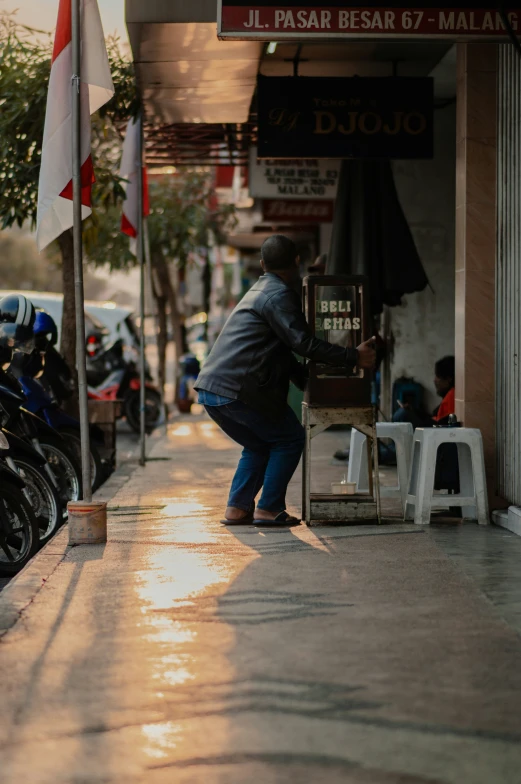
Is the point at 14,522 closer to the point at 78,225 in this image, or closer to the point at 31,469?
the point at 31,469

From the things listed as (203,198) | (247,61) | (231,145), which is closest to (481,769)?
(247,61)

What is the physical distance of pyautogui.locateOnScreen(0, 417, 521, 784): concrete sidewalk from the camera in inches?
141

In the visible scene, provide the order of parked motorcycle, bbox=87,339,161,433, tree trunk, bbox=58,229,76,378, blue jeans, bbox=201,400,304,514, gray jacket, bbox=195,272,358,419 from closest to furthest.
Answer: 1. gray jacket, bbox=195,272,358,419
2. blue jeans, bbox=201,400,304,514
3. tree trunk, bbox=58,229,76,378
4. parked motorcycle, bbox=87,339,161,433

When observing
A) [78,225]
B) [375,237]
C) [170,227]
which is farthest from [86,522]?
[170,227]

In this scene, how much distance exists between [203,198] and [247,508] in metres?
17.7

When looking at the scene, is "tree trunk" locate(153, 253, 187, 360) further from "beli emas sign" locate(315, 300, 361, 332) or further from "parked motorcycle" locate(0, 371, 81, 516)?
"beli emas sign" locate(315, 300, 361, 332)

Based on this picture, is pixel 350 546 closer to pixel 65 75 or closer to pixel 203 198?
pixel 65 75

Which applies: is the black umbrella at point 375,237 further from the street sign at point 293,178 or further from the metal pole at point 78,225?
the metal pole at point 78,225

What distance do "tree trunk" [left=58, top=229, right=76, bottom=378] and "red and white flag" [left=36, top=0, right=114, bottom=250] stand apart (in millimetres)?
5342

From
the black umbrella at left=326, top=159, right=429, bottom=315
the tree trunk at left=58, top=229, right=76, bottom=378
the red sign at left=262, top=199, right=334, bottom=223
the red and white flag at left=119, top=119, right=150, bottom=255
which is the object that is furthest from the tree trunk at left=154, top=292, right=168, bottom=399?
the black umbrella at left=326, top=159, right=429, bottom=315

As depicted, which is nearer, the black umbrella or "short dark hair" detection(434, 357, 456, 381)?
"short dark hair" detection(434, 357, 456, 381)

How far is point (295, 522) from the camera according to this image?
7758 millimetres

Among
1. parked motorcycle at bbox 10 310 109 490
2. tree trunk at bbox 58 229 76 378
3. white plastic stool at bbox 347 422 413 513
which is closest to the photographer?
white plastic stool at bbox 347 422 413 513

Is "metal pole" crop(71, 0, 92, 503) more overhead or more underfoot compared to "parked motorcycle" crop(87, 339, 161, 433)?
more overhead
